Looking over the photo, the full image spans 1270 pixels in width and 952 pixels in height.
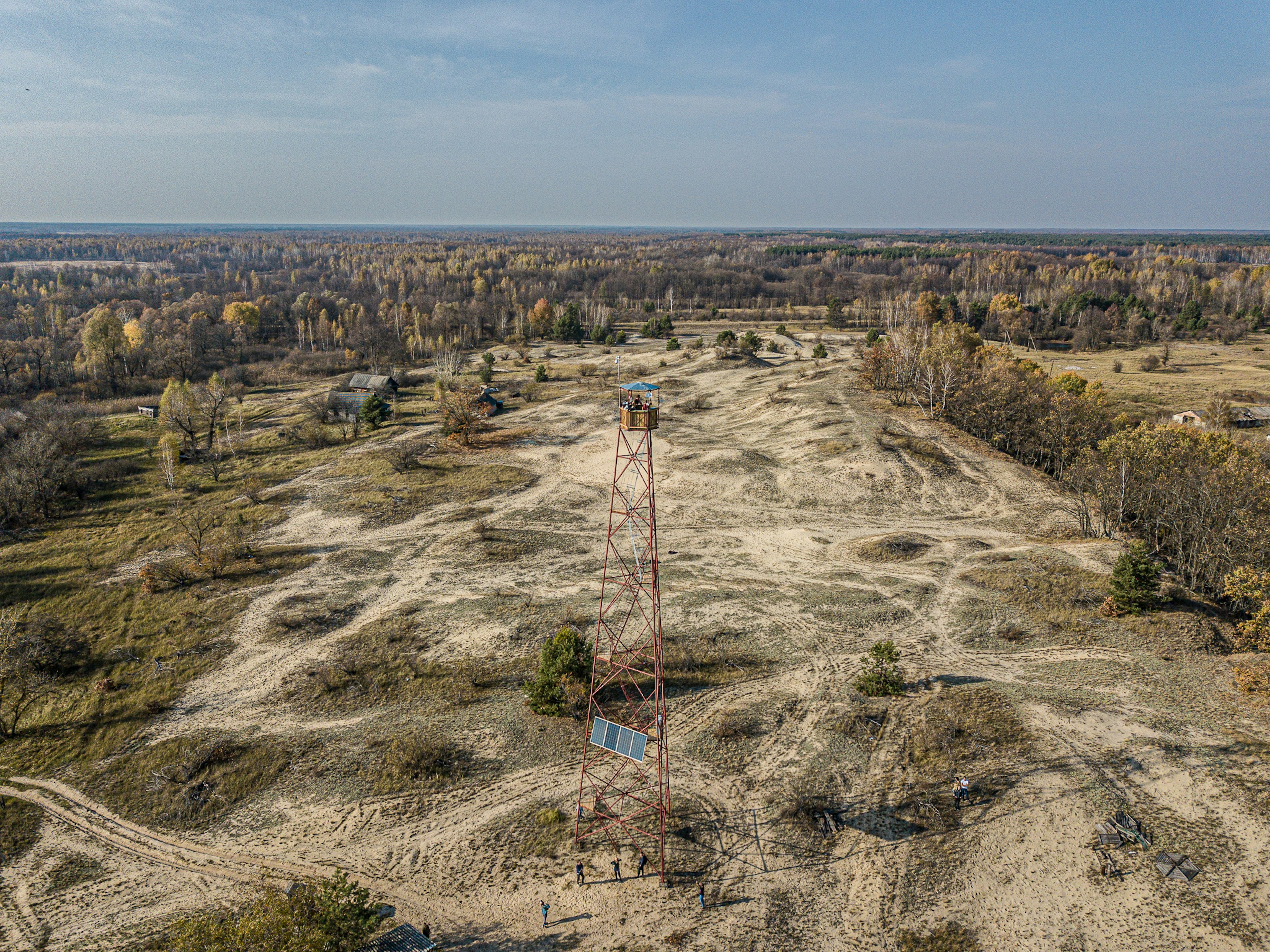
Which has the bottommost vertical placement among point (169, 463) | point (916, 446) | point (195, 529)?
point (195, 529)

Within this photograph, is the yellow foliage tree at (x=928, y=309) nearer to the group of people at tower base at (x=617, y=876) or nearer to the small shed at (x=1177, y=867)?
the small shed at (x=1177, y=867)

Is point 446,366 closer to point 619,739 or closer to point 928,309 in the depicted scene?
point 619,739

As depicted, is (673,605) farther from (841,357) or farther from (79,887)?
(841,357)

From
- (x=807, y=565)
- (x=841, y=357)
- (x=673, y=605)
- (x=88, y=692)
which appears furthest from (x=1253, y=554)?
(x=841, y=357)

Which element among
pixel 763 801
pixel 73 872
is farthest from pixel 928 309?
pixel 73 872

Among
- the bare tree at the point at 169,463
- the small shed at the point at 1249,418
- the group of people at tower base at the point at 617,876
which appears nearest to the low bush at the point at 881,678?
the group of people at tower base at the point at 617,876

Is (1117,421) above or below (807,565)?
above
